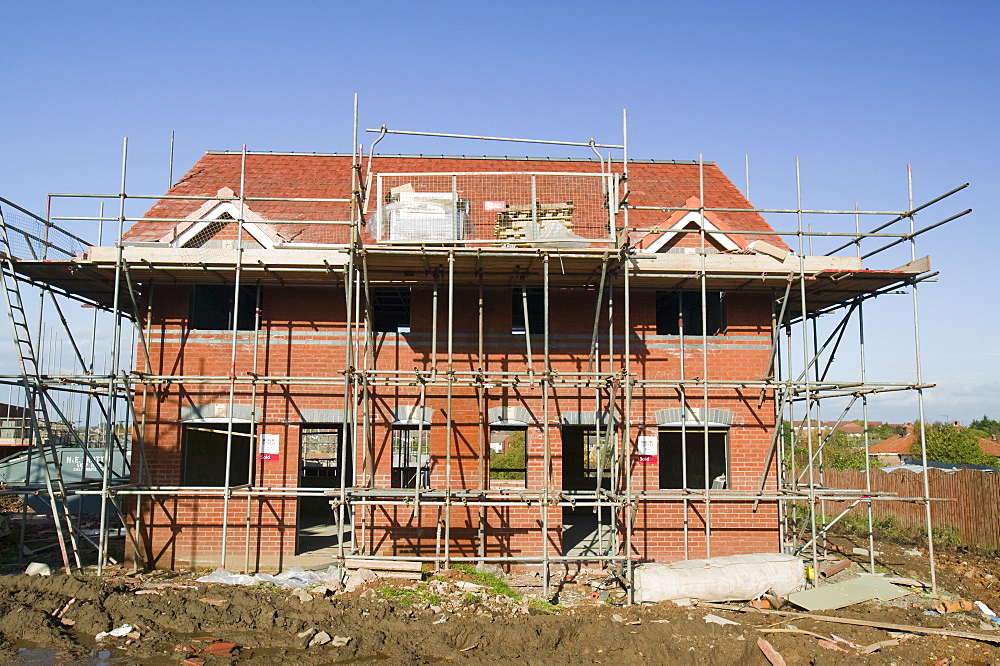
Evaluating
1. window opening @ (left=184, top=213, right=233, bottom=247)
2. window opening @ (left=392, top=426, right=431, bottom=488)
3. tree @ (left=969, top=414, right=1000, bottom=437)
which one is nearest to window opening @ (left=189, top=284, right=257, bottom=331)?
window opening @ (left=184, top=213, right=233, bottom=247)

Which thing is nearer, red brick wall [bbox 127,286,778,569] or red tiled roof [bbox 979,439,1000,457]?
red brick wall [bbox 127,286,778,569]

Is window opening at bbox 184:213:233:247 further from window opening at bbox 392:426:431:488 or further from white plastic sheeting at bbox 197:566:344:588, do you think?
white plastic sheeting at bbox 197:566:344:588

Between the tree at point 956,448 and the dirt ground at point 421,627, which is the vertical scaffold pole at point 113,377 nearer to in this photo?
the dirt ground at point 421,627

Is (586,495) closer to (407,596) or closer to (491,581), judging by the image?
(491,581)

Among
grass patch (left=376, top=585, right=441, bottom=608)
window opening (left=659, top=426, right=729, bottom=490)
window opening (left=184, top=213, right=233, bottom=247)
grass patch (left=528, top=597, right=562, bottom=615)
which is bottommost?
grass patch (left=528, top=597, right=562, bottom=615)

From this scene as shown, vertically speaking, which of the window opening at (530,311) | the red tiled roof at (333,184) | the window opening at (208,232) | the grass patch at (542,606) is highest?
the red tiled roof at (333,184)

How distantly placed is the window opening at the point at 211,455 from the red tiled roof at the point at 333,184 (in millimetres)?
3590

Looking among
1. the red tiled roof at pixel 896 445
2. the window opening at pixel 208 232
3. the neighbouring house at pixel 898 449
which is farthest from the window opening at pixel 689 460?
the red tiled roof at pixel 896 445

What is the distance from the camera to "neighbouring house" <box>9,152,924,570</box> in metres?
12.8

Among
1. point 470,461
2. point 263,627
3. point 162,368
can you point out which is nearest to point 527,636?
point 263,627

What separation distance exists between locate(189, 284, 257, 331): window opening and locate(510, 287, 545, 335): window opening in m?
4.84

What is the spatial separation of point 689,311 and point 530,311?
3.40 metres

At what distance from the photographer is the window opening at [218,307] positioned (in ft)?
46.0

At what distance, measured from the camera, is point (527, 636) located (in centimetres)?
930
